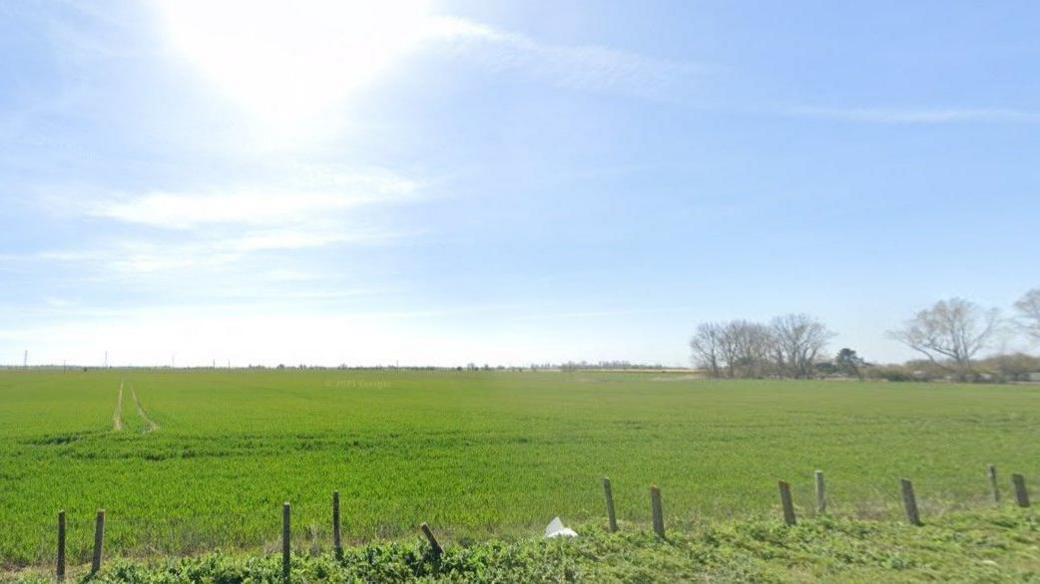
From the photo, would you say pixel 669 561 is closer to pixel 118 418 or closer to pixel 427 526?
pixel 427 526

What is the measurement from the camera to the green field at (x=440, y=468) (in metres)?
12.2

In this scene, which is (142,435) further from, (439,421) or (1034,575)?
(1034,575)

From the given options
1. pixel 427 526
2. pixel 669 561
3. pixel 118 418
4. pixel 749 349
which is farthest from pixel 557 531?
pixel 749 349

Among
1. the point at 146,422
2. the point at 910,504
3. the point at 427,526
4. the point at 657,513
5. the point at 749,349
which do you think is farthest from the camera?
the point at 749,349

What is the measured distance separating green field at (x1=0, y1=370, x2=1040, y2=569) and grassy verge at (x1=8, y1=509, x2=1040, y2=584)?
1448mm

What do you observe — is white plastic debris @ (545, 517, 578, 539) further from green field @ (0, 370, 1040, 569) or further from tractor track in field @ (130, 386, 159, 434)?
tractor track in field @ (130, 386, 159, 434)

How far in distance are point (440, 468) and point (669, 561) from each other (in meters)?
12.7

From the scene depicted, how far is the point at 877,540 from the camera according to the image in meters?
9.44

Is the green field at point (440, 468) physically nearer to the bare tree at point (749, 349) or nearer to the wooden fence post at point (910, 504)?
the wooden fence post at point (910, 504)

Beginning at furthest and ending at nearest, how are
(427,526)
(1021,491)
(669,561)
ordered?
(1021,491) < (427,526) < (669,561)

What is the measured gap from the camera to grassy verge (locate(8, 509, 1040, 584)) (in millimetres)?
7918

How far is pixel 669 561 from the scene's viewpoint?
838cm

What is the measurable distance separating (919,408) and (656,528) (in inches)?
1919

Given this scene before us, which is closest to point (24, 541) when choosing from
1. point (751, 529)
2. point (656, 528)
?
point (656, 528)
